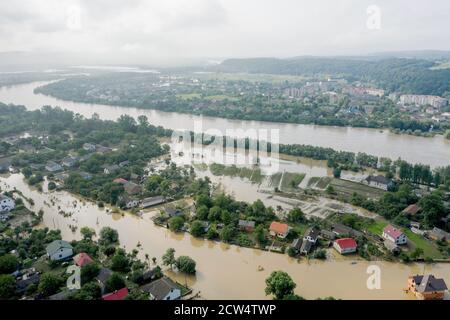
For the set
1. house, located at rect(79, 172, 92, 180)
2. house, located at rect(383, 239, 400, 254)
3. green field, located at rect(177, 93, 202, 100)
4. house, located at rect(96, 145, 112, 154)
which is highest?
green field, located at rect(177, 93, 202, 100)

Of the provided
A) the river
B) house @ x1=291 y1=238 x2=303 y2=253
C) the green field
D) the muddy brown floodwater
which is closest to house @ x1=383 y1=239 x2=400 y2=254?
the muddy brown floodwater

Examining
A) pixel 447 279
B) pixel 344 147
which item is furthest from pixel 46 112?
pixel 447 279

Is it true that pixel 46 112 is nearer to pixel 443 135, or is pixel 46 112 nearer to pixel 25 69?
pixel 443 135

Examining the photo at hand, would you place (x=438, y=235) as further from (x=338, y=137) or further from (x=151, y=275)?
(x=338, y=137)

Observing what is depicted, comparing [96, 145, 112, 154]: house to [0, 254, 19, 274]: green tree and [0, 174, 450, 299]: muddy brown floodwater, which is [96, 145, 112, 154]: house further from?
[0, 254, 19, 274]: green tree

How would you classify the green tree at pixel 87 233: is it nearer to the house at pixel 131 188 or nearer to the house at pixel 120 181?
the house at pixel 131 188
